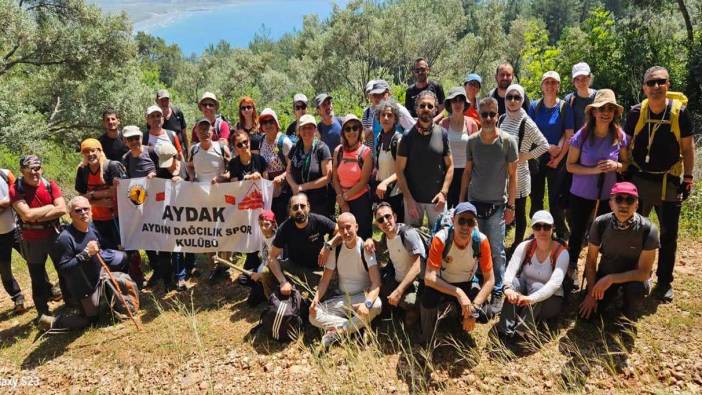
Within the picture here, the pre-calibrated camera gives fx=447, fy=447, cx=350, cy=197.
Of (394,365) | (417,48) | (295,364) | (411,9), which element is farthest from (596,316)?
(411,9)

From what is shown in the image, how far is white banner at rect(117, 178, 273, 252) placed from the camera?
6730mm

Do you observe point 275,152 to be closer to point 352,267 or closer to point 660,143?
point 352,267

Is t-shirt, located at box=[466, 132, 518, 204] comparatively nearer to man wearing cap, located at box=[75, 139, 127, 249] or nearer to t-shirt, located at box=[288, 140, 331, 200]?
t-shirt, located at box=[288, 140, 331, 200]

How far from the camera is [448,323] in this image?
529cm

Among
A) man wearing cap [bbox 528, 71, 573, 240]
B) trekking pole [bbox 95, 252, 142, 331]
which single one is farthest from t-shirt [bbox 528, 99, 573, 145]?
trekking pole [bbox 95, 252, 142, 331]

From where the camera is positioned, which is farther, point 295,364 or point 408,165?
point 408,165

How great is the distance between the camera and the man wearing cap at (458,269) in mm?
4688

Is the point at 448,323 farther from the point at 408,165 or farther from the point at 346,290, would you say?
the point at 408,165

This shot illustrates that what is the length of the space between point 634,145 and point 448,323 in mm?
2910

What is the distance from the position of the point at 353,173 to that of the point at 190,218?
2.74 meters

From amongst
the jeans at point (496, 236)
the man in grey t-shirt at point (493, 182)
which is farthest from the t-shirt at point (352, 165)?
the jeans at point (496, 236)

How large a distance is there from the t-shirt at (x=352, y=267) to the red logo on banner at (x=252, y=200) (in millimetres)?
1824

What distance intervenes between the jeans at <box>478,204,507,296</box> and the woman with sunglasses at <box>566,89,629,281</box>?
2.57 ft

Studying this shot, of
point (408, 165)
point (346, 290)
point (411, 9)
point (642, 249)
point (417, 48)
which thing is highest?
point (411, 9)
